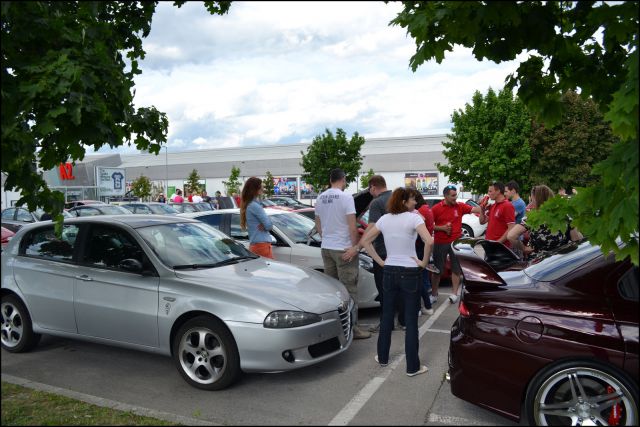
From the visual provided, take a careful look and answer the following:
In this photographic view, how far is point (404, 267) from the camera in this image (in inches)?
191

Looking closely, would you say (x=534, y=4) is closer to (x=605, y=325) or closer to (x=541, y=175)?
(x=605, y=325)

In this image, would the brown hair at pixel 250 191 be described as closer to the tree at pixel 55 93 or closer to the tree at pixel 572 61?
the tree at pixel 55 93

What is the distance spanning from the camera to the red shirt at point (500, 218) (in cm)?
769

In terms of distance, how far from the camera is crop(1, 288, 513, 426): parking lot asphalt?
3979 millimetres

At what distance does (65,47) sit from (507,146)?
38.1m

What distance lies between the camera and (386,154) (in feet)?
238

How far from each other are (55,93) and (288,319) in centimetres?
250

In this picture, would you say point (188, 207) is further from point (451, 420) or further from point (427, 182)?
point (427, 182)

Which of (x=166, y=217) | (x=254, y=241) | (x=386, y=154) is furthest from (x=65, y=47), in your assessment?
(x=386, y=154)

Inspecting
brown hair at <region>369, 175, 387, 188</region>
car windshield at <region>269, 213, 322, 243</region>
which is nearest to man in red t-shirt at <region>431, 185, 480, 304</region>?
brown hair at <region>369, 175, 387, 188</region>

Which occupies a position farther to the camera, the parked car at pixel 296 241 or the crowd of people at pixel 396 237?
the parked car at pixel 296 241

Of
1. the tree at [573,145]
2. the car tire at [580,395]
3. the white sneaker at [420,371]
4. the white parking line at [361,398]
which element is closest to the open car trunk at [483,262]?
the car tire at [580,395]

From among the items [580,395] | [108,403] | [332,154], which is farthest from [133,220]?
[332,154]

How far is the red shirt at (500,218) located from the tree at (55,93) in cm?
528
